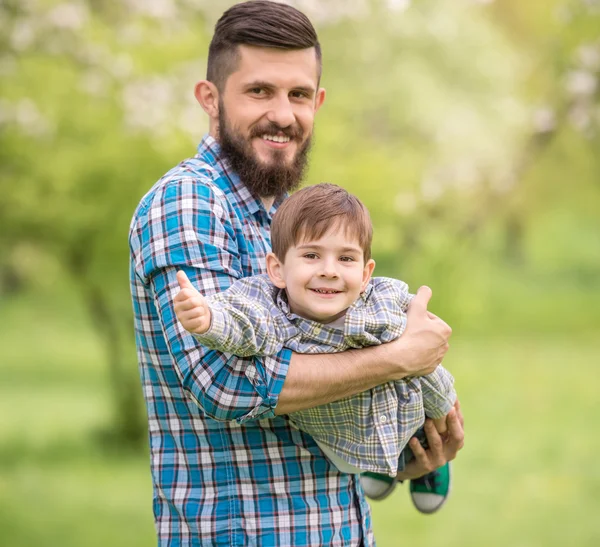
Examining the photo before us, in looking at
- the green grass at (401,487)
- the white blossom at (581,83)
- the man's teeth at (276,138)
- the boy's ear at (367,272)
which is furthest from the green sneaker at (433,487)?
the white blossom at (581,83)

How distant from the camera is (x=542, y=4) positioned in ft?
21.5

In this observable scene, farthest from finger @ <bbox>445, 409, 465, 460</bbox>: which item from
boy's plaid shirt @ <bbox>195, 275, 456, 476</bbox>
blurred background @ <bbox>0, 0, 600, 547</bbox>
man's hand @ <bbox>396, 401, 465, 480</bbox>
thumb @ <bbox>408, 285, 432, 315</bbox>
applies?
blurred background @ <bbox>0, 0, 600, 547</bbox>

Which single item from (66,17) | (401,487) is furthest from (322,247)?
(401,487)

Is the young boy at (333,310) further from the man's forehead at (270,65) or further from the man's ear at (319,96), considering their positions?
the man's ear at (319,96)

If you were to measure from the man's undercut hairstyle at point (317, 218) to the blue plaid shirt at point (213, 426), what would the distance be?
10 centimetres

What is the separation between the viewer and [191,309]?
→ 1.44m

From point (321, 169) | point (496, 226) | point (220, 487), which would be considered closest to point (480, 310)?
point (496, 226)

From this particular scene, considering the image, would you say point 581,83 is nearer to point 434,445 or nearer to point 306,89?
point 306,89

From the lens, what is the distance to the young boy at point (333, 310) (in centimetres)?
167

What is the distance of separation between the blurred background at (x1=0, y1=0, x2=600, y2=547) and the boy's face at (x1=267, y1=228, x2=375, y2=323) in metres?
3.56

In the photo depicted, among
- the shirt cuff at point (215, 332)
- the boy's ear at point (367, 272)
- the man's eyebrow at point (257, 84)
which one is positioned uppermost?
the man's eyebrow at point (257, 84)

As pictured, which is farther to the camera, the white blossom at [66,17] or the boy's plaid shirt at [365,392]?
the white blossom at [66,17]

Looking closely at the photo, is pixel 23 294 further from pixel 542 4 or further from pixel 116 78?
pixel 542 4

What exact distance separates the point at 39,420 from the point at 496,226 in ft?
12.0
